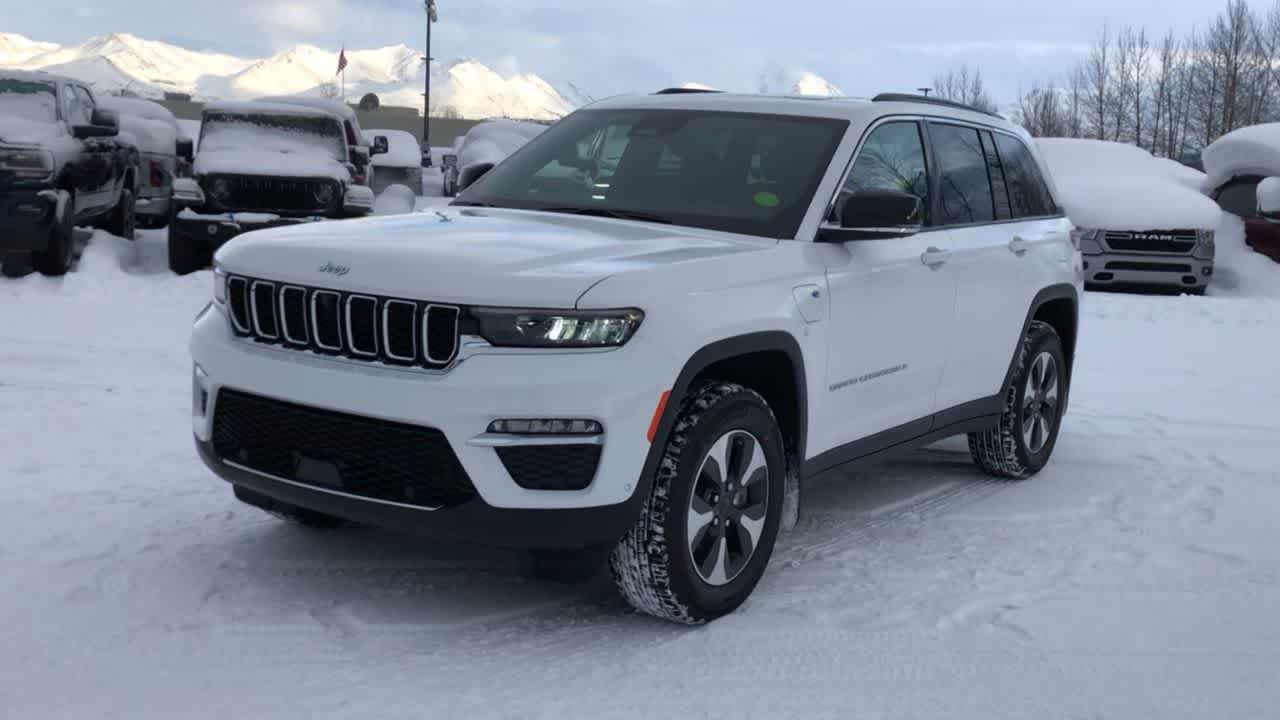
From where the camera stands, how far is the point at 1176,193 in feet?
47.8

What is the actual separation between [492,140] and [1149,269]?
41.3ft

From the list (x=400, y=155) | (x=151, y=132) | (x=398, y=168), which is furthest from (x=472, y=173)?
(x=400, y=155)

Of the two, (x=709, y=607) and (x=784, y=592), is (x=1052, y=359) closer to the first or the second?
(x=784, y=592)

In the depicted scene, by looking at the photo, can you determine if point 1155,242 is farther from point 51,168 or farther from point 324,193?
point 51,168

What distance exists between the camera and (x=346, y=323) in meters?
4.07

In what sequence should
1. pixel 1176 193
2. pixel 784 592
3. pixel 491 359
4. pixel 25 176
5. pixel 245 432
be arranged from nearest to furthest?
pixel 491 359
pixel 245 432
pixel 784 592
pixel 25 176
pixel 1176 193

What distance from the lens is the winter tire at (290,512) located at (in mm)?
4516

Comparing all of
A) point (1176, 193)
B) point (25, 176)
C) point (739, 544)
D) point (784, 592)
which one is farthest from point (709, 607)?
point (1176, 193)

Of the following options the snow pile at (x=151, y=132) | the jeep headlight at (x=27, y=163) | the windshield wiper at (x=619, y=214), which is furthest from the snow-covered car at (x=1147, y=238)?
the snow pile at (x=151, y=132)

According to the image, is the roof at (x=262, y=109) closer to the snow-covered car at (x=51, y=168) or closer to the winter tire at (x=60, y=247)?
the snow-covered car at (x=51, y=168)

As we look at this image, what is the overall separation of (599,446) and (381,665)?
36.9 inches

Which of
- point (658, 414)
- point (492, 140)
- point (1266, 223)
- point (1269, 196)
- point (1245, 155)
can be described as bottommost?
point (658, 414)

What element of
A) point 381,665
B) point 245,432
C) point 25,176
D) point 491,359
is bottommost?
point 381,665

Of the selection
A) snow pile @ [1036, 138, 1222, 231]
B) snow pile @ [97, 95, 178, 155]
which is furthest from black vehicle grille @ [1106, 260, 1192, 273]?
snow pile @ [97, 95, 178, 155]
